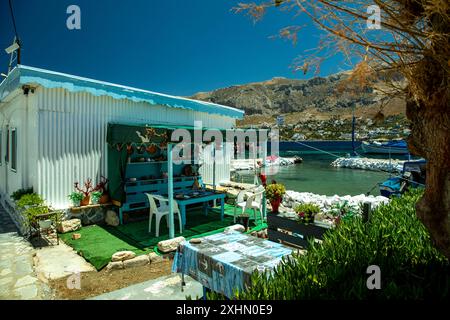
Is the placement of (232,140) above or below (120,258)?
above

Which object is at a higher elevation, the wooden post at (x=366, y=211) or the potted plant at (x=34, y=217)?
the wooden post at (x=366, y=211)

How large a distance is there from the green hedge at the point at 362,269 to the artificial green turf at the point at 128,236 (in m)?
3.77

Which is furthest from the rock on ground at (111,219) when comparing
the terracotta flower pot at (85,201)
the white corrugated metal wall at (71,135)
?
the white corrugated metal wall at (71,135)

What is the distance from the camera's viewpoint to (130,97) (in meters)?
8.02

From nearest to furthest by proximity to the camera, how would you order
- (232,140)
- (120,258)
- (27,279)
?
(27,279)
(120,258)
(232,140)

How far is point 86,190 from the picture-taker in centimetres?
755

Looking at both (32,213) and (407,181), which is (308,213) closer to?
(32,213)

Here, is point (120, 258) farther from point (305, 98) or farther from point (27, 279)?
point (305, 98)

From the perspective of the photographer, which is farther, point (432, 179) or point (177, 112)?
point (177, 112)

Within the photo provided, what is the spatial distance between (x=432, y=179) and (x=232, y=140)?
20.3 feet

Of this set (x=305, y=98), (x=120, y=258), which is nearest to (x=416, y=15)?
(x=120, y=258)

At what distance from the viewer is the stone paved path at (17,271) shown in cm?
392

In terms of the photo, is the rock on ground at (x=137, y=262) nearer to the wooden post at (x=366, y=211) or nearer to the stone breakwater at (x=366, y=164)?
the wooden post at (x=366, y=211)

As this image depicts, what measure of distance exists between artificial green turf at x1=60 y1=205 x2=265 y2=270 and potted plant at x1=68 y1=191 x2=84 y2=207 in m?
0.65
